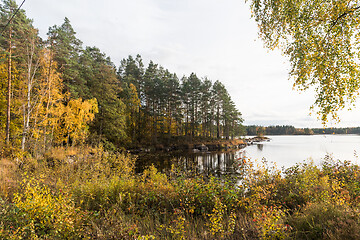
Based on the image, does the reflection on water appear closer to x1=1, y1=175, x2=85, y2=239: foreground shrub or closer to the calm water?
the calm water

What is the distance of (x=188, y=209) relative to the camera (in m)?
3.87

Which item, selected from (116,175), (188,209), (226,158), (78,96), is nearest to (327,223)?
(188,209)

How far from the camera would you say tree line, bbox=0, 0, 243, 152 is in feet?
35.5

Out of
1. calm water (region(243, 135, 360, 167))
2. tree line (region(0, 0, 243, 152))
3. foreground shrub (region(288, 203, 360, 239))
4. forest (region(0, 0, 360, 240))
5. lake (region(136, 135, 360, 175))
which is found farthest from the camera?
calm water (region(243, 135, 360, 167))

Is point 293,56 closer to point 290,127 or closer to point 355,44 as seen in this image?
point 355,44

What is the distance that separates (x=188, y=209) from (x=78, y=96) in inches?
714


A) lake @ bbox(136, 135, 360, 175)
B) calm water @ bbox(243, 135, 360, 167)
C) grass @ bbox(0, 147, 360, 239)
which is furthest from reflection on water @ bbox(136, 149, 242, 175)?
grass @ bbox(0, 147, 360, 239)

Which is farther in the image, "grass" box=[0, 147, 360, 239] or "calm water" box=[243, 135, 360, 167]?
"calm water" box=[243, 135, 360, 167]

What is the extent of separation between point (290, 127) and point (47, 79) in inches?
5537

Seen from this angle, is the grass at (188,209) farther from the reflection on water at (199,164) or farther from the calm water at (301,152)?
the reflection on water at (199,164)

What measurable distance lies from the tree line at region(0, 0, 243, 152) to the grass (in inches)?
324

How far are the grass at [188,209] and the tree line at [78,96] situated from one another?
822 centimetres

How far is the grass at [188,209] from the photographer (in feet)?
8.15

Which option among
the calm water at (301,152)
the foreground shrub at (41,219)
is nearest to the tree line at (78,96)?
the foreground shrub at (41,219)
